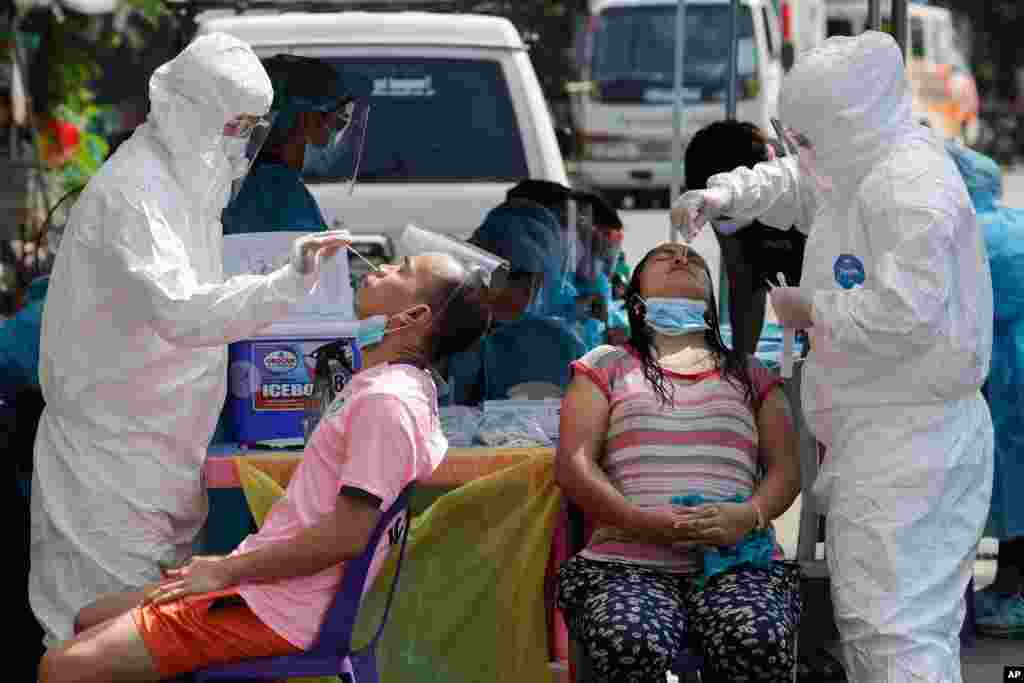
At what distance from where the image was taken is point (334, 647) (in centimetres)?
389

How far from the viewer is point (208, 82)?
168 inches

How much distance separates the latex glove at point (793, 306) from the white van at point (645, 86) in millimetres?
13652

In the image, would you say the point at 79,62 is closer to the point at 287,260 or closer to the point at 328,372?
the point at 287,260

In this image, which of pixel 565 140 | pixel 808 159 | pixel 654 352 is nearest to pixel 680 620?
pixel 654 352

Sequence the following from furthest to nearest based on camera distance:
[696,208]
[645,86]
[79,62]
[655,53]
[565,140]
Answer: [645,86], [655,53], [79,62], [565,140], [696,208]

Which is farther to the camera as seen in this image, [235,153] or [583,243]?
[583,243]

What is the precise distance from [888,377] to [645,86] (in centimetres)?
1604

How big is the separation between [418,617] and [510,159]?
149 inches

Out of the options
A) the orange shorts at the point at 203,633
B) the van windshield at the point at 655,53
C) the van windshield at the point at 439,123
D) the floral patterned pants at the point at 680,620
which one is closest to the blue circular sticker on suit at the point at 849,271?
the floral patterned pants at the point at 680,620

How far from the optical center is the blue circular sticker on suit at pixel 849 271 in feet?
14.0

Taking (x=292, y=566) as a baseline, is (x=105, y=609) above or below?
below

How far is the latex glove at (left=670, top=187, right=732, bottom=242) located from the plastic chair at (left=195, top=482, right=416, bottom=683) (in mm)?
1151

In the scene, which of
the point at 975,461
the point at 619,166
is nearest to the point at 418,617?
the point at 975,461

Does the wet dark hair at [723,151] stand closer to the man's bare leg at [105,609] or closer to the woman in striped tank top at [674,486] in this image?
the woman in striped tank top at [674,486]
